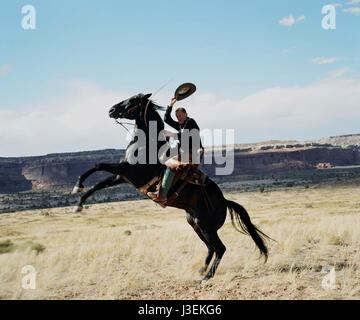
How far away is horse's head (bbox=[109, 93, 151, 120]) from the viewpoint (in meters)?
6.62

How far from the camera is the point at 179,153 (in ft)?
22.4

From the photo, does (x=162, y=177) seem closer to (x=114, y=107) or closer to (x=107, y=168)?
(x=107, y=168)

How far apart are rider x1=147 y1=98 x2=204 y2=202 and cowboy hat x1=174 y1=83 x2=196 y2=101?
5.1 inches

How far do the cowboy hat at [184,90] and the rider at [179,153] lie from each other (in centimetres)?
13

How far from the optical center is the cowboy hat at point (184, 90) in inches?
268

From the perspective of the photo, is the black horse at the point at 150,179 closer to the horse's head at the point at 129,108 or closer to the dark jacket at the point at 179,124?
the horse's head at the point at 129,108

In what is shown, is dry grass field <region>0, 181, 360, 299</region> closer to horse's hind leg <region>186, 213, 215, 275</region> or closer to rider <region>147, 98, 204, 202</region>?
horse's hind leg <region>186, 213, 215, 275</region>

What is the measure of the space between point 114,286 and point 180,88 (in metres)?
4.18

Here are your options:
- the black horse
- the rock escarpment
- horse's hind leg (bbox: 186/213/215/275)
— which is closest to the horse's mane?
the black horse

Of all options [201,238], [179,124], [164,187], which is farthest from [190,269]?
[179,124]

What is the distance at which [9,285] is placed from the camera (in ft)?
24.8

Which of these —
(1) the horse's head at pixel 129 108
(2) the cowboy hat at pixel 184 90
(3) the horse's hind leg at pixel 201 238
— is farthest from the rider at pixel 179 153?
(3) the horse's hind leg at pixel 201 238

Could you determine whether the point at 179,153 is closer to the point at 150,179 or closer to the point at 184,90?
the point at 150,179
